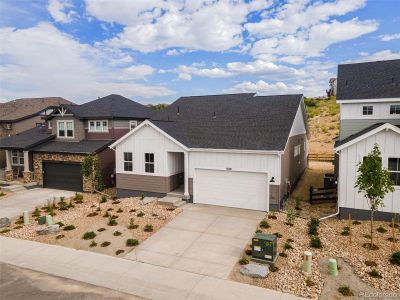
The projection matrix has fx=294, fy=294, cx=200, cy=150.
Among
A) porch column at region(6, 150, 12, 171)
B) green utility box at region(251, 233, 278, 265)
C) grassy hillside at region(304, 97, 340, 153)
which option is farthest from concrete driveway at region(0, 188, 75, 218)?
grassy hillside at region(304, 97, 340, 153)

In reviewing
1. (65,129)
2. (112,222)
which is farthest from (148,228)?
(65,129)

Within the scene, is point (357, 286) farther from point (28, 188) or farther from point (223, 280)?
point (28, 188)

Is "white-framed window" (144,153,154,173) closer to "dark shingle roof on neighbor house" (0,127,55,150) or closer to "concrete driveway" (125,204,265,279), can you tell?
"concrete driveway" (125,204,265,279)

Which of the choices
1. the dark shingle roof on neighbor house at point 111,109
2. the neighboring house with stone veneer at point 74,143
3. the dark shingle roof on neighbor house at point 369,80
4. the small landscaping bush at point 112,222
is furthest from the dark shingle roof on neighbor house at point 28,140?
the dark shingle roof on neighbor house at point 369,80

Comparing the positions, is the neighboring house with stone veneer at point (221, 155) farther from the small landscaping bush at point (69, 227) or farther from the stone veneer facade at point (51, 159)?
the small landscaping bush at point (69, 227)

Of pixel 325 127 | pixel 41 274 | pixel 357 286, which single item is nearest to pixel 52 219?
pixel 41 274

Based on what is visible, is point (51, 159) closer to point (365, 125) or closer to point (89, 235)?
point (89, 235)
